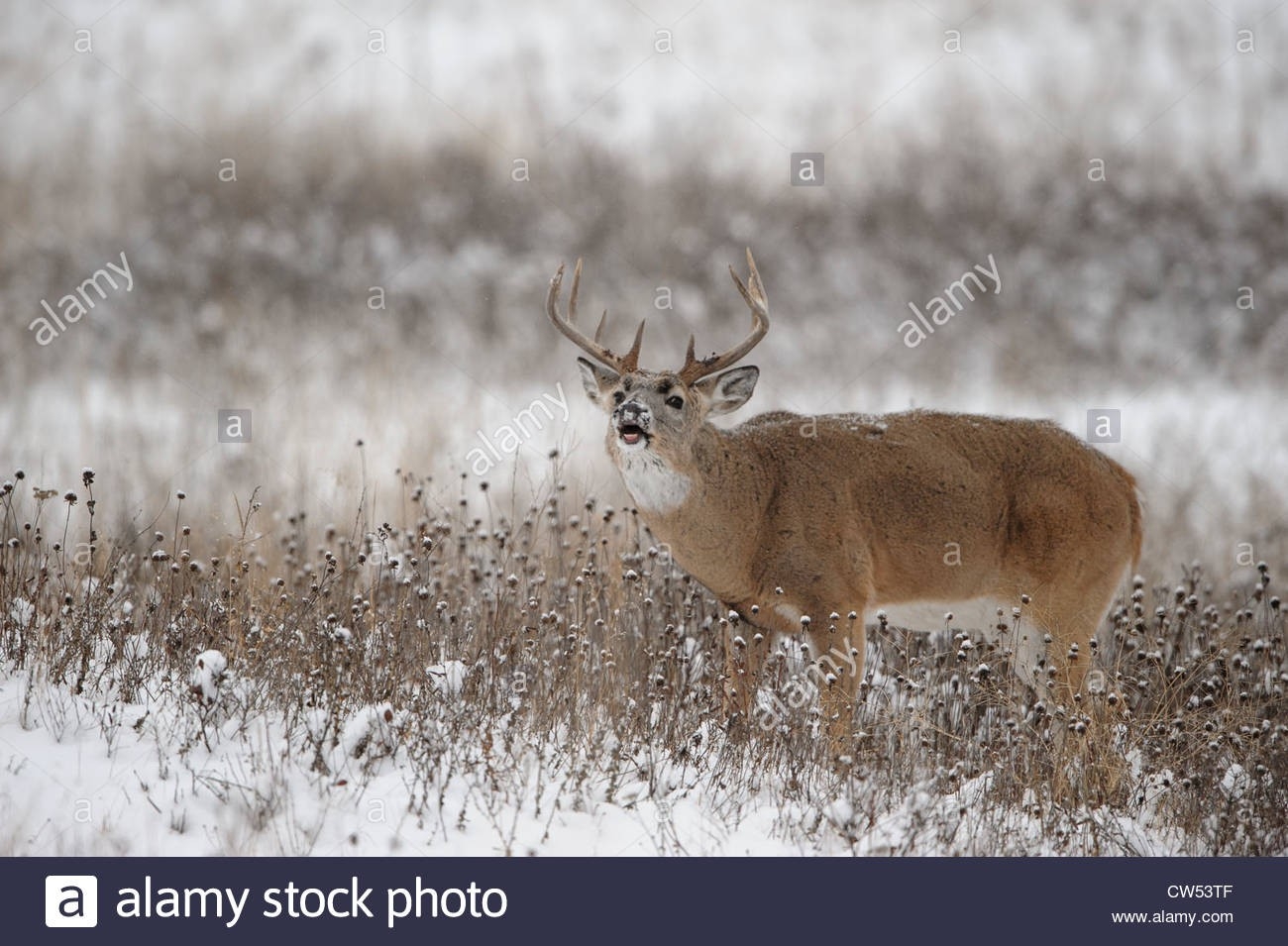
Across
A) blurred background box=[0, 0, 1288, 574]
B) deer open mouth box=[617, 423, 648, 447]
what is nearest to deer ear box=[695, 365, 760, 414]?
deer open mouth box=[617, 423, 648, 447]

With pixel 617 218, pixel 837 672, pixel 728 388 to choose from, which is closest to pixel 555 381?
pixel 617 218

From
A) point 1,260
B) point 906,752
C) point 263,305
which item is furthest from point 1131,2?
point 906,752

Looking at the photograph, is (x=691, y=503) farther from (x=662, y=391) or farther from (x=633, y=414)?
(x=633, y=414)

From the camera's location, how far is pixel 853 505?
867 cm

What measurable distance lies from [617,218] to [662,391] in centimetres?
1217

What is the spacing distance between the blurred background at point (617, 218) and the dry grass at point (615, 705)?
13.5ft

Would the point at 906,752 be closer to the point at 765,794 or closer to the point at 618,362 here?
the point at 765,794

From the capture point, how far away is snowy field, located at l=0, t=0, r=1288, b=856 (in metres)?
6.49

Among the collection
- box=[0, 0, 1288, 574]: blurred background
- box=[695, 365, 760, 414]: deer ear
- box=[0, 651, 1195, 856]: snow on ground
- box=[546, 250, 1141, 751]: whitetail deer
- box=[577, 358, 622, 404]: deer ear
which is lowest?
box=[0, 651, 1195, 856]: snow on ground

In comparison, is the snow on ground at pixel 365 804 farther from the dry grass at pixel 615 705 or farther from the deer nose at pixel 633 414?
the deer nose at pixel 633 414

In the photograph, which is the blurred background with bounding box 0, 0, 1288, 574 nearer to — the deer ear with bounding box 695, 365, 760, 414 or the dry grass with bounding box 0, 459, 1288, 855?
the deer ear with bounding box 695, 365, 760, 414

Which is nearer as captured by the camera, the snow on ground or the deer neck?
the snow on ground

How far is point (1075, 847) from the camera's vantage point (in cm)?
647
